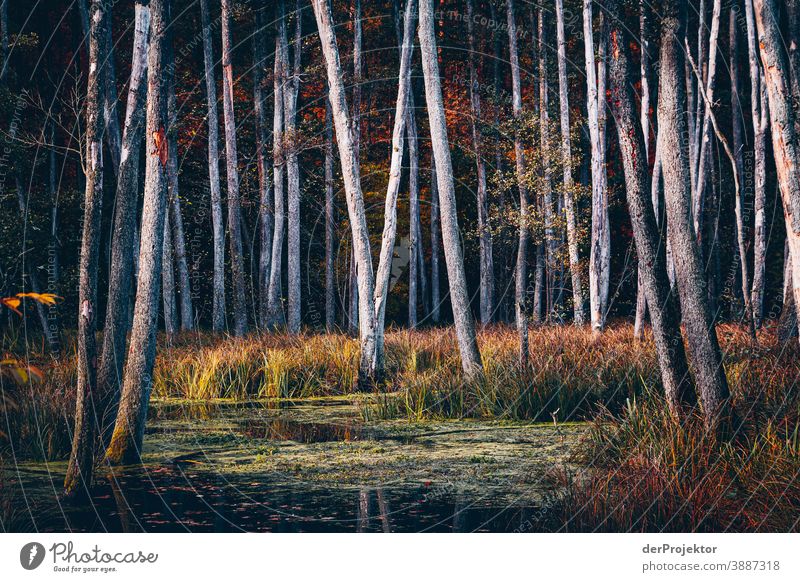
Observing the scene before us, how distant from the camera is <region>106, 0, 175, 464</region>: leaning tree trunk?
6.93 meters

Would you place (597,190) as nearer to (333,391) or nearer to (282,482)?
(333,391)

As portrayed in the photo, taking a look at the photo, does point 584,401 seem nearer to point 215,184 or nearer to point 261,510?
point 261,510

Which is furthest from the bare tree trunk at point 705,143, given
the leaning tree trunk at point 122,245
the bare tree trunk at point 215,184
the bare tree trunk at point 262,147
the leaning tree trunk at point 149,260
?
the leaning tree trunk at point 122,245

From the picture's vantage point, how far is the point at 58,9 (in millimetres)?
20078

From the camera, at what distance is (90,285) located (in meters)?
6.30

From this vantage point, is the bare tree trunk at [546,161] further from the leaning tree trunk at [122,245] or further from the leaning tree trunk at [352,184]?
the leaning tree trunk at [122,245]

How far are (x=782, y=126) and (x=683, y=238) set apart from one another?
1.01m

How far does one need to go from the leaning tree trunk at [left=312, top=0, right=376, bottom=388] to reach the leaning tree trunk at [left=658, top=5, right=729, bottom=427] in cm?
621

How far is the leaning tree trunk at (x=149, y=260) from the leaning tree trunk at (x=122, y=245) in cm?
8

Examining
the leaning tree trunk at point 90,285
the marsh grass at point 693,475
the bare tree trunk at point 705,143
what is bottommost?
the marsh grass at point 693,475

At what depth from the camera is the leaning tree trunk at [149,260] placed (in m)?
6.93

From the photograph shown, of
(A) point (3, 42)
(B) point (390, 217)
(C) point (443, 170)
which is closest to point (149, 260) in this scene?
(C) point (443, 170)
